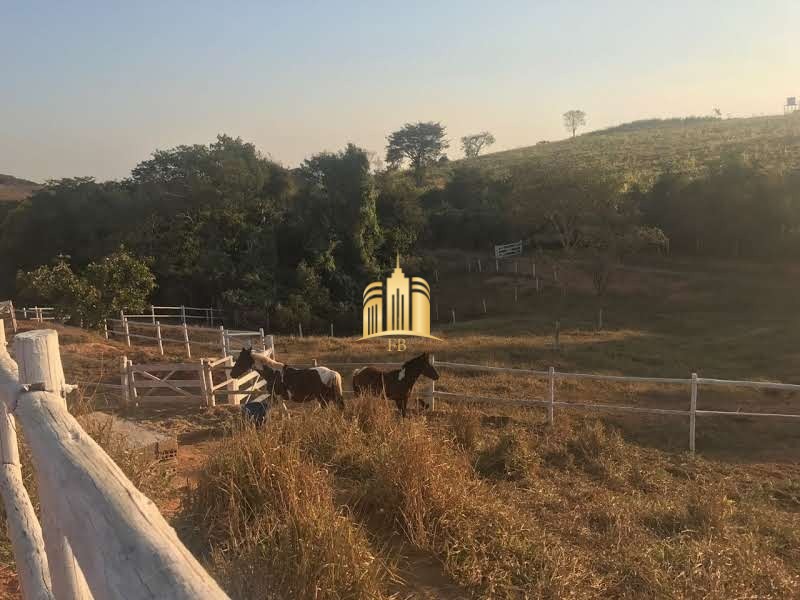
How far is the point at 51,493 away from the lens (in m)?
1.48

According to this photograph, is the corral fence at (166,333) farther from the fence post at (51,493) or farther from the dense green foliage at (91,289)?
the fence post at (51,493)

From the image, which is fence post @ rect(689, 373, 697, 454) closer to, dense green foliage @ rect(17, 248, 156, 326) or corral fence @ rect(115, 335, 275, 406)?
corral fence @ rect(115, 335, 275, 406)

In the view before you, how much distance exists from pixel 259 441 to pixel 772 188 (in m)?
34.0

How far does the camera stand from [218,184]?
31.6 meters

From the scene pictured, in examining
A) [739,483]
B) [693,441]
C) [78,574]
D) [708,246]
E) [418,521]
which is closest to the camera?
[78,574]

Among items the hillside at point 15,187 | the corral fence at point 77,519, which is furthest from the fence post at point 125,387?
the hillside at point 15,187

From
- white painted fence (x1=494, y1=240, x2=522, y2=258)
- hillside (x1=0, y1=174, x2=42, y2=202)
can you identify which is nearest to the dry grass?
white painted fence (x1=494, y1=240, x2=522, y2=258)

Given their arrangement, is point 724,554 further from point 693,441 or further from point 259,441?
point 693,441

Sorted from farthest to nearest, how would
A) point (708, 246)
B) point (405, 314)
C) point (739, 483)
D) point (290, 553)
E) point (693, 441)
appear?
point (708, 246) → point (405, 314) → point (693, 441) → point (739, 483) → point (290, 553)

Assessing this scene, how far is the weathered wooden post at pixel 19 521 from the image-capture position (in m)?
2.08

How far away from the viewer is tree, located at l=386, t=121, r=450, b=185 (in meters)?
64.9

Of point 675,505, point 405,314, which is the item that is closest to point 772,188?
point 405,314

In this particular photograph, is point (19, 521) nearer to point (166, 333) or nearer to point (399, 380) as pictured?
point (399, 380)

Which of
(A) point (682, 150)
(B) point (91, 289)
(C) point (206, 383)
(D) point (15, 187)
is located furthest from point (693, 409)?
(D) point (15, 187)
